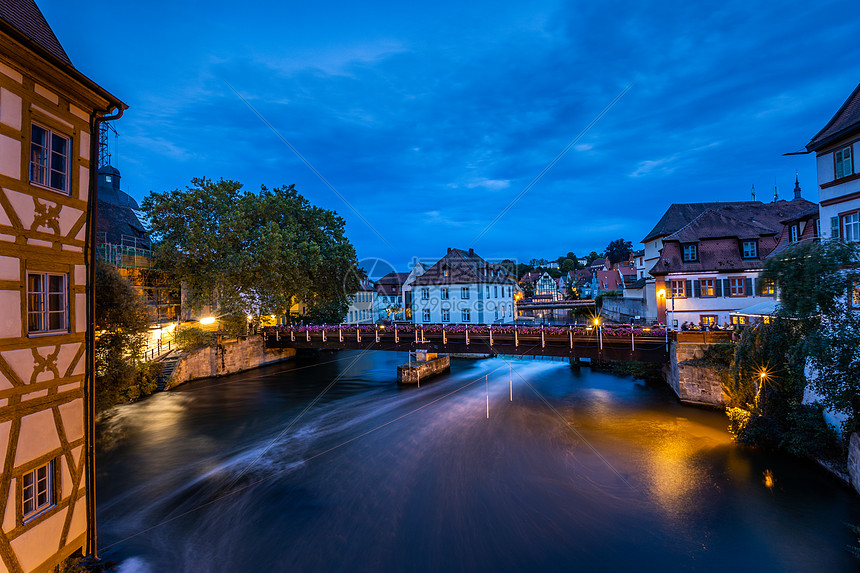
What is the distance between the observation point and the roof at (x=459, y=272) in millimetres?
46844

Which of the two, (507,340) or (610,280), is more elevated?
(610,280)

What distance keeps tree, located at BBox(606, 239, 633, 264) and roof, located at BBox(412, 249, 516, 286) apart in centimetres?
7812

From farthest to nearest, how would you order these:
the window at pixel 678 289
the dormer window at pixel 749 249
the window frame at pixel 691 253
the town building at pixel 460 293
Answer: the town building at pixel 460 293, the window frame at pixel 691 253, the window at pixel 678 289, the dormer window at pixel 749 249

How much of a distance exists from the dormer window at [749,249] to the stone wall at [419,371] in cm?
2562

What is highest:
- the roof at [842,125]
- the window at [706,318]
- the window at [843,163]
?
the roof at [842,125]

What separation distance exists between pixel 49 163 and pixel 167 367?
2586 centimetres

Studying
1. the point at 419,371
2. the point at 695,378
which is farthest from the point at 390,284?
the point at 695,378

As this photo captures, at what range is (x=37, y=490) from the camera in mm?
7148

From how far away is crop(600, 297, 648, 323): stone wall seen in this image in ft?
134

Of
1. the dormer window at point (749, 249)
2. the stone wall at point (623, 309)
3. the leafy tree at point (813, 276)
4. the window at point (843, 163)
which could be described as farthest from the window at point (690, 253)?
the leafy tree at point (813, 276)

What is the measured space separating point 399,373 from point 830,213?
85.6ft

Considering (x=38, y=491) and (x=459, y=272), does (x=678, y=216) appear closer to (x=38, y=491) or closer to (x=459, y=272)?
(x=459, y=272)

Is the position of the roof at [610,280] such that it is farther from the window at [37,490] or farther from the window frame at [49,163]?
the window at [37,490]

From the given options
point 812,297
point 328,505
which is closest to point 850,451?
point 812,297
